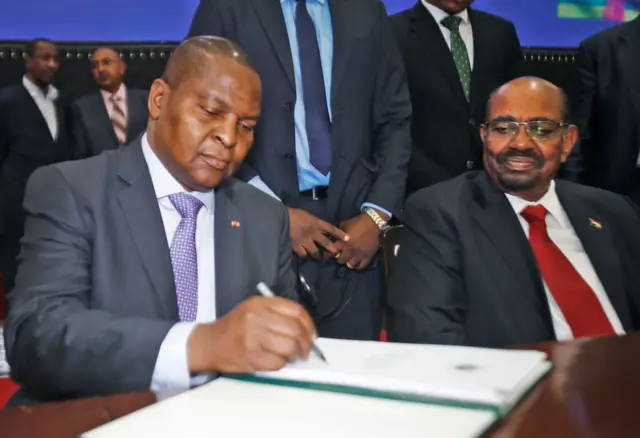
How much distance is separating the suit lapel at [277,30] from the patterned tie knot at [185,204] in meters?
0.82

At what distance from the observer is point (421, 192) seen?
2.16 meters

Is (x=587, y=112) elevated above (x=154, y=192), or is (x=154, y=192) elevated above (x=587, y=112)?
(x=587, y=112)

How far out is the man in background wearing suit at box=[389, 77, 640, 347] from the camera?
1948 mm

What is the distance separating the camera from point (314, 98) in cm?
235

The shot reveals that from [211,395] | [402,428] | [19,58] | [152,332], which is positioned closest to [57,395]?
[152,332]

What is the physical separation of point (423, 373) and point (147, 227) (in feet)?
2.29

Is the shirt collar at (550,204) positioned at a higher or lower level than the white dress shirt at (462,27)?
lower

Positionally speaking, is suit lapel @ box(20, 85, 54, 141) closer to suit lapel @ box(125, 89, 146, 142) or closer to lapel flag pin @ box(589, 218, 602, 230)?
suit lapel @ box(125, 89, 146, 142)

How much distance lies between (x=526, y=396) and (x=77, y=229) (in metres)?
0.92

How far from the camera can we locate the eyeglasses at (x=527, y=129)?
2.19 metres

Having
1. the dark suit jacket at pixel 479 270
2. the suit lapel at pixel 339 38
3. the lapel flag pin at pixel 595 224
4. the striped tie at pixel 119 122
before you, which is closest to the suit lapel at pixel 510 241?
the dark suit jacket at pixel 479 270

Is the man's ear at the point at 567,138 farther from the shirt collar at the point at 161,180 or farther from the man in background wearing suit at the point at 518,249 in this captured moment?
the shirt collar at the point at 161,180

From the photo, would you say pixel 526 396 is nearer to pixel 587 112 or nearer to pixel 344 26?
pixel 344 26

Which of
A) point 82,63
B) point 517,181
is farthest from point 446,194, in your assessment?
point 82,63
